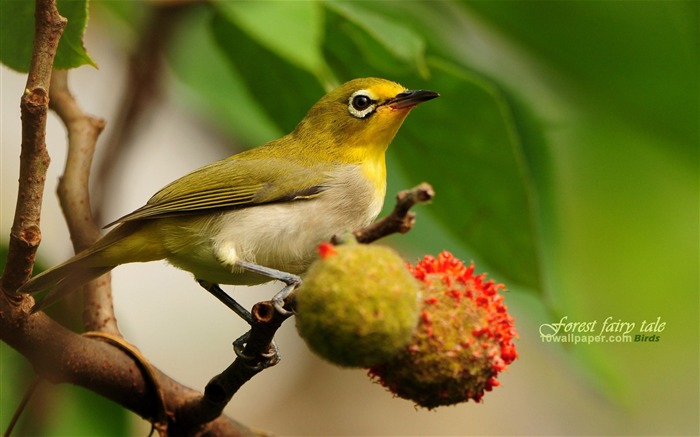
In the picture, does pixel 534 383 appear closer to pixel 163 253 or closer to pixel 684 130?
pixel 684 130

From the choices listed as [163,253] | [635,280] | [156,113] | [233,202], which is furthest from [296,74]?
[635,280]

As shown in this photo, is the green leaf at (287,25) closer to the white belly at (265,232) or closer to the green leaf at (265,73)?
the green leaf at (265,73)

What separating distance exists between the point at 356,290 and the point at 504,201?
154 cm

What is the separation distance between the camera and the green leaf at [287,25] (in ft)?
9.23

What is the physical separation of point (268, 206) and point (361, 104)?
0.65 metres

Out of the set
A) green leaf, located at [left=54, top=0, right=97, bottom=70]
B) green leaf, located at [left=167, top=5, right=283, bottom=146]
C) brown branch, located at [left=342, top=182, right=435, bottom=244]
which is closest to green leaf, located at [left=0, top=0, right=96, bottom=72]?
green leaf, located at [left=54, top=0, right=97, bottom=70]

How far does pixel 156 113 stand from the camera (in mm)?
4109

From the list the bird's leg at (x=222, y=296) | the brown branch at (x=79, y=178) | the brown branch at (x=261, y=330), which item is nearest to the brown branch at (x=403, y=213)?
the brown branch at (x=261, y=330)

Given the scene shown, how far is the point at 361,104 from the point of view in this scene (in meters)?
3.76

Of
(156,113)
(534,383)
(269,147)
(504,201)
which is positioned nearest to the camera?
(504,201)

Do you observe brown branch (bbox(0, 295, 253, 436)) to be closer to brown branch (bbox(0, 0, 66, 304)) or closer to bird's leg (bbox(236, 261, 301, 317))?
brown branch (bbox(0, 0, 66, 304))

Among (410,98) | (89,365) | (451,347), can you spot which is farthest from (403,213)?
(410,98)

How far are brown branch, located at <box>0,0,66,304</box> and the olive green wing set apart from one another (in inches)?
42.1

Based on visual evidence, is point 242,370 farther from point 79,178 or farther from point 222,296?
point 79,178
